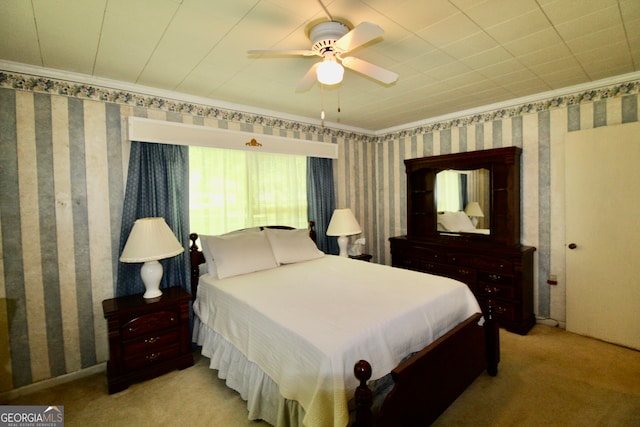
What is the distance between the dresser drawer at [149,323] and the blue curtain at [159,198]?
1.37 ft

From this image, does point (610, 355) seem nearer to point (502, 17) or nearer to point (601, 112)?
point (601, 112)

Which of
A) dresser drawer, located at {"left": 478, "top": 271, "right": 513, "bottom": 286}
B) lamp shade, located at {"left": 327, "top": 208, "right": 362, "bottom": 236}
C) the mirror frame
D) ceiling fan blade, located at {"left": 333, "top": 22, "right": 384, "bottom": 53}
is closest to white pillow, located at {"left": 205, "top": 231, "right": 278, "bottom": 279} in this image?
lamp shade, located at {"left": 327, "top": 208, "right": 362, "bottom": 236}

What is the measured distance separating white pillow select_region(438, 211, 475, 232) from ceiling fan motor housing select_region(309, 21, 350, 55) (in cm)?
282

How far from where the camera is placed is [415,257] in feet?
12.7

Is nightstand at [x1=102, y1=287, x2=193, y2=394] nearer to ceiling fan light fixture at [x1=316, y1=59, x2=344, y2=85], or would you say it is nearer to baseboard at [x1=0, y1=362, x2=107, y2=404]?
baseboard at [x1=0, y1=362, x2=107, y2=404]

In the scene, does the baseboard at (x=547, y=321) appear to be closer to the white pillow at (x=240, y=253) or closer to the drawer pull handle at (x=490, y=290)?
the drawer pull handle at (x=490, y=290)

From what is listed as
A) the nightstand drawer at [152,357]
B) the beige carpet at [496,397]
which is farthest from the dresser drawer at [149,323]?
the beige carpet at [496,397]

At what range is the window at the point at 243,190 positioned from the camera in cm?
310

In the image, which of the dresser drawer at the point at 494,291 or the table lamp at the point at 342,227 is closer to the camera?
the dresser drawer at the point at 494,291

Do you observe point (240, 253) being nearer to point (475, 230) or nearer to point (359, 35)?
point (359, 35)

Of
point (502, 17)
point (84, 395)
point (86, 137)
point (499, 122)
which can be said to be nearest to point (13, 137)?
point (86, 137)

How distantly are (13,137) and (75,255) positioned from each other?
0.97 m

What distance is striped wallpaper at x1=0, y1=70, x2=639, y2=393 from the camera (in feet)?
7.35

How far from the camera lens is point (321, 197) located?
404 cm
